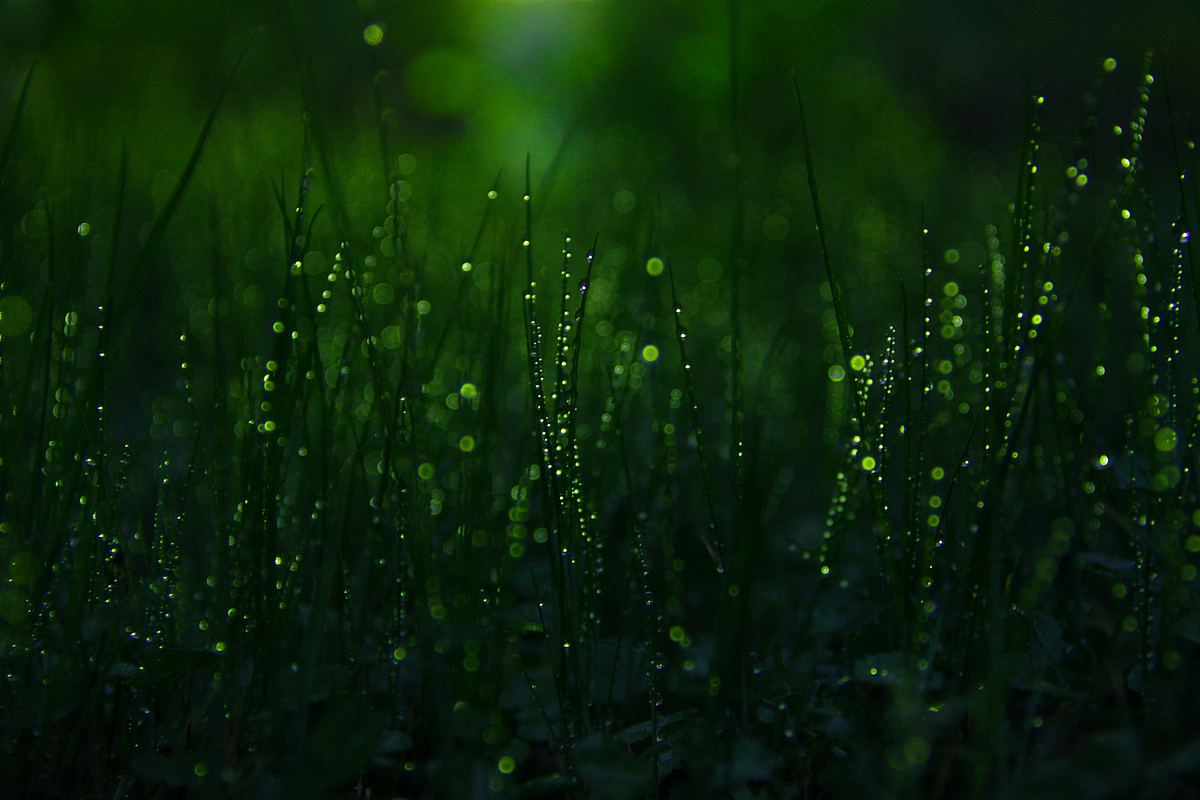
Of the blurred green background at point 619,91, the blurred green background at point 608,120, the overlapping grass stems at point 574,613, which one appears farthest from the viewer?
the blurred green background at point 619,91

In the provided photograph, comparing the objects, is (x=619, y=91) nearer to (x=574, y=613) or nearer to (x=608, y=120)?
(x=608, y=120)

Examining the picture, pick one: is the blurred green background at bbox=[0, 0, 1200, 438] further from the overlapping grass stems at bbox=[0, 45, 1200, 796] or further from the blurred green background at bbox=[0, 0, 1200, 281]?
the overlapping grass stems at bbox=[0, 45, 1200, 796]

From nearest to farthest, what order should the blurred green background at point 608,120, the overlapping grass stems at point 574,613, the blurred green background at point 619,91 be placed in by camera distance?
the overlapping grass stems at point 574,613 < the blurred green background at point 608,120 < the blurred green background at point 619,91

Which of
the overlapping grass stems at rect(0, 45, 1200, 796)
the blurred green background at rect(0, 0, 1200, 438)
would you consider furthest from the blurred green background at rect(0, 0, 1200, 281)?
the overlapping grass stems at rect(0, 45, 1200, 796)

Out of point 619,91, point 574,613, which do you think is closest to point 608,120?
point 619,91

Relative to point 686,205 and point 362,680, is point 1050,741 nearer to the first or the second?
point 362,680

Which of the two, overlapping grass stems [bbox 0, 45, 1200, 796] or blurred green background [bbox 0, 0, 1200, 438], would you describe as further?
blurred green background [bbox 0, 0, 1200, 438]

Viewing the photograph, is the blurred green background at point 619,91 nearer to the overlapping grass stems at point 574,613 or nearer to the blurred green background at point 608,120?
the blurred green background at point 608,120

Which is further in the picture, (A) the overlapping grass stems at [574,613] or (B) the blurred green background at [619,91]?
(B) the blurred green background at [619,91]

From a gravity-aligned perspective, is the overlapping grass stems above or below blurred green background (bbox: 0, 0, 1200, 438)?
below

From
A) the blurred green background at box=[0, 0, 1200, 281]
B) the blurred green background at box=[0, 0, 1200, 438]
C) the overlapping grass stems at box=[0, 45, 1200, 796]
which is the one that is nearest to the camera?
the overlapping grass stems at box=[0, 45, 1200, 796]

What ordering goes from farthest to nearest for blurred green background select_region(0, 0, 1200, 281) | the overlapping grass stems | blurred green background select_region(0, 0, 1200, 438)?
blurred green background select_region(0, 0, 1200, 281) → blurred green background select_region(0, 0, 1200, 438) → the overlapping grass stems

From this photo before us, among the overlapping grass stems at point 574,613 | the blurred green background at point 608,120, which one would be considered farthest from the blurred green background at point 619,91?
the overlapping grass stems at point 574,613
